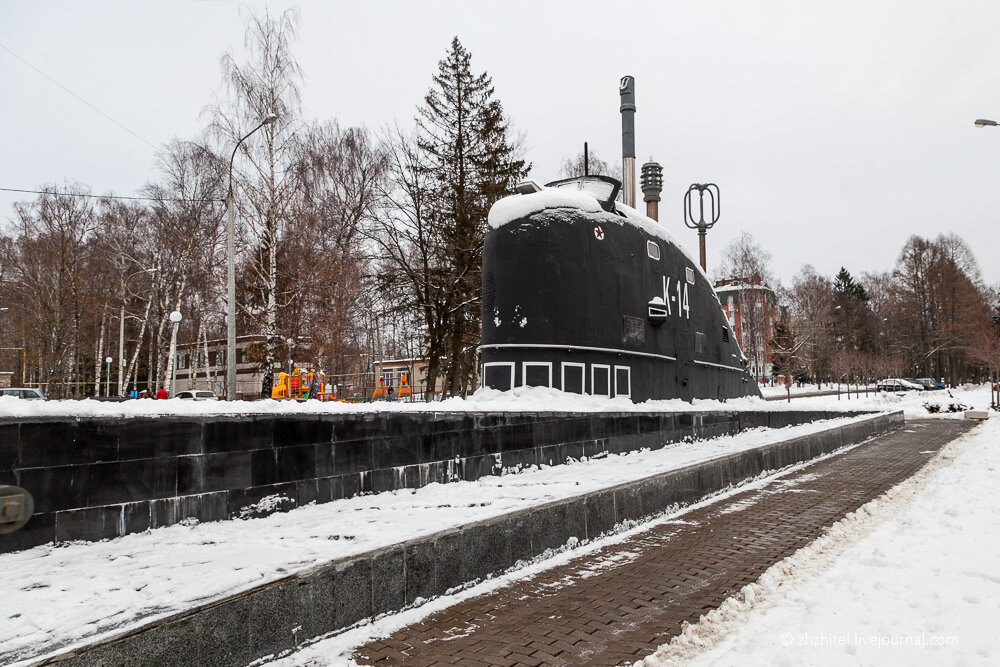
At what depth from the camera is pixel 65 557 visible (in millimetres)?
4090

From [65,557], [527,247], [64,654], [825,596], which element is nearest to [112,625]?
[64,654]

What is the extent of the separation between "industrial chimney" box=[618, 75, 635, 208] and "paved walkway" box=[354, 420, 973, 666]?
14064 mm

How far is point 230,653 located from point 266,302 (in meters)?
21.8

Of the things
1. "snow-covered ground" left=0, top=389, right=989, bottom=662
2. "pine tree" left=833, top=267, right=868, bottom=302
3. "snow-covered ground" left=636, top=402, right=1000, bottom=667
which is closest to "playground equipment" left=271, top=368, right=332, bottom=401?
"snow-covered ground" left=0, top=389, right=989, bottom=662

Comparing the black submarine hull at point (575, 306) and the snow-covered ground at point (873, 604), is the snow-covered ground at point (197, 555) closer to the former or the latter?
the snow-covered ground at point (873, 604)

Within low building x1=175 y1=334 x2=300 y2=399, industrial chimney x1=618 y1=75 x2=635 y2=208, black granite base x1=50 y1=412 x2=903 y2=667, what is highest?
industrial chimney x1=618 y1=75 x2=635 y2=208

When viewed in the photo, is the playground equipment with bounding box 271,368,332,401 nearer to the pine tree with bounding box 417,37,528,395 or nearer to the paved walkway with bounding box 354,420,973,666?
the pine tree with bounding box 417,37,528,395

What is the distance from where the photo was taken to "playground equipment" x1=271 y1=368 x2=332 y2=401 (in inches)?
742

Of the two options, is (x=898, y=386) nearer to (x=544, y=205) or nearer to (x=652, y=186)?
(x=652, y=186)

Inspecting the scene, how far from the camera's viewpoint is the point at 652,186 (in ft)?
92.8

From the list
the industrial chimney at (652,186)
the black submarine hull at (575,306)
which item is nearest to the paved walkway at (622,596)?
the black submarine hull at (575,306)

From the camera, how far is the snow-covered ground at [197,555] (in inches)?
120

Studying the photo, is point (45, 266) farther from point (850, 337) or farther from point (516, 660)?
point (850, 337)

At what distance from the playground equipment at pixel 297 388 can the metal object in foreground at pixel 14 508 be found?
42.6 ft
